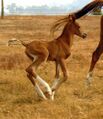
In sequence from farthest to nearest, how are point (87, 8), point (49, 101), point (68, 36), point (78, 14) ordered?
point (87, 8) < point (78, 14) < point (68, 36) < point (49, 101)

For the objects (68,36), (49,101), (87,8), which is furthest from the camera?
(87,8)

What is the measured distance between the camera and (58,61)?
936 centimetres

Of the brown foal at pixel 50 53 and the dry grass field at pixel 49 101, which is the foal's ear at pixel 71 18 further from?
the dry grass field at pixel 49 101

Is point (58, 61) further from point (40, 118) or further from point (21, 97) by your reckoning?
point (40, 118)

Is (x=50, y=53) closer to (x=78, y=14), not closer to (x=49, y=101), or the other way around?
(x=49, y=101)

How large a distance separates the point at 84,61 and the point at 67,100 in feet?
17.9

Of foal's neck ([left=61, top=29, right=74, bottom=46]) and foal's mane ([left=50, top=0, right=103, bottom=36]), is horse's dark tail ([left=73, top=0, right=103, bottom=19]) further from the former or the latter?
foal's neck ([left=61, top=29, right=74, bottom=46])

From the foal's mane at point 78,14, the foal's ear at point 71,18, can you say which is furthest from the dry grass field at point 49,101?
the foal's ear at point 71,18

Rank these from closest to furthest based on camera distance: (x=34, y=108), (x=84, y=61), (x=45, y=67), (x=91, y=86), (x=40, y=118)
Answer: (x=40, y=118) → (x=34, y=108) → (x=91, y=86) → (x=45, y=67) → (x=84, y=61)

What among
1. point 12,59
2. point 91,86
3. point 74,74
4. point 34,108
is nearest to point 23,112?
point 34,108

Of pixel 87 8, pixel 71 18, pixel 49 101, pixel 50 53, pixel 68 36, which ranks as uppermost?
pixel 87 8

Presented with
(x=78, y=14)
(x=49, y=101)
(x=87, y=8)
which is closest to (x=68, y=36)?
(x=78, y=14)

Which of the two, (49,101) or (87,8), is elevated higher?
(87,8)

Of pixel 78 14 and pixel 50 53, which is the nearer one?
pixel 50 53
